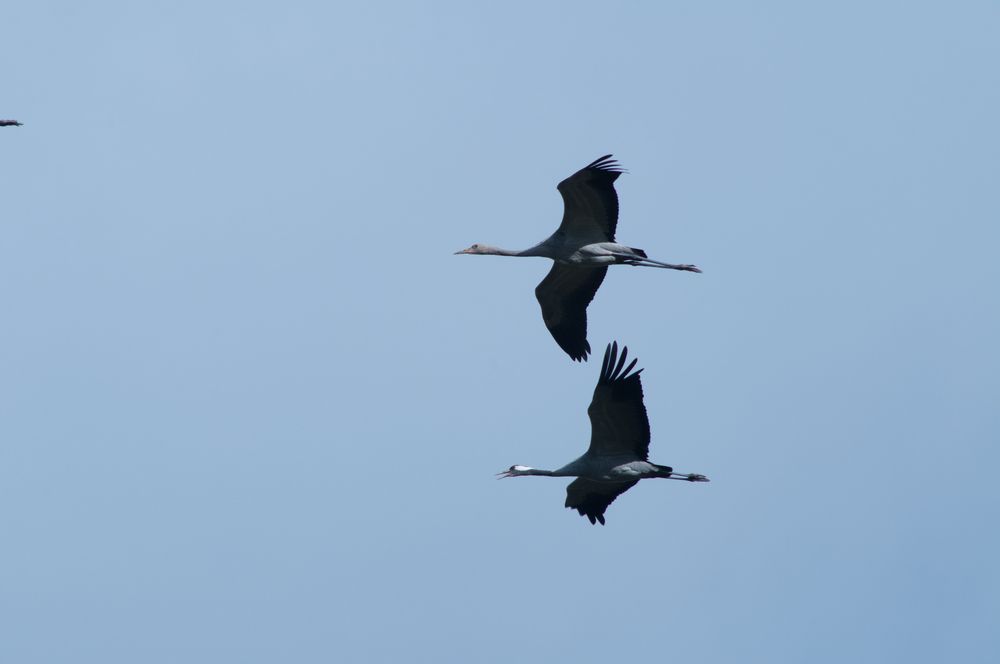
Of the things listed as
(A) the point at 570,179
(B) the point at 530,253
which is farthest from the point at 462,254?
(A) the point at 570,179

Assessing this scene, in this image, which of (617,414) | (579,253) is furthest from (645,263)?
(617,414)

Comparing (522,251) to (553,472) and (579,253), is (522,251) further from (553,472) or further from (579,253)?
(553,472)

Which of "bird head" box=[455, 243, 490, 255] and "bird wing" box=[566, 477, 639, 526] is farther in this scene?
"bird head" box=[455, 243, 490, 255]

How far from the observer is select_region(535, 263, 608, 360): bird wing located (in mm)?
24000

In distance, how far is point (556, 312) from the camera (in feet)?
79.5

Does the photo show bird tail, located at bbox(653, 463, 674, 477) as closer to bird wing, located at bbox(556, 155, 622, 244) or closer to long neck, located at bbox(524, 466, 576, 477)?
long neck, located at bbox(524, 466, 576, 477)

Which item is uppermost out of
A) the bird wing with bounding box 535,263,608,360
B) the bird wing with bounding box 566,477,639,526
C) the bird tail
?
the bird wing with bounding box 535,263,608,360

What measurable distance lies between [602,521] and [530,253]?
438cm

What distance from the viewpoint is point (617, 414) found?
67.4 ft

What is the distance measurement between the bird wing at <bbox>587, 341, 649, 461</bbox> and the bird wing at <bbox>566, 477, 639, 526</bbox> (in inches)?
43.0

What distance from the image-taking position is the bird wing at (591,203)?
Answer: 21.6 metres

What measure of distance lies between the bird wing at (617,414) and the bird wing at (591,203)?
111 inches

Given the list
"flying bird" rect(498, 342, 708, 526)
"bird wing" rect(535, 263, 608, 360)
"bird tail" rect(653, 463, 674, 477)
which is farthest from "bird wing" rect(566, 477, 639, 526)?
"bird wing" rect(535, 263, 608, 360)

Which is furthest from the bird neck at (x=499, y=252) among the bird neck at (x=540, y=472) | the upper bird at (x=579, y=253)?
the bird neck at (x=540, y=472)
